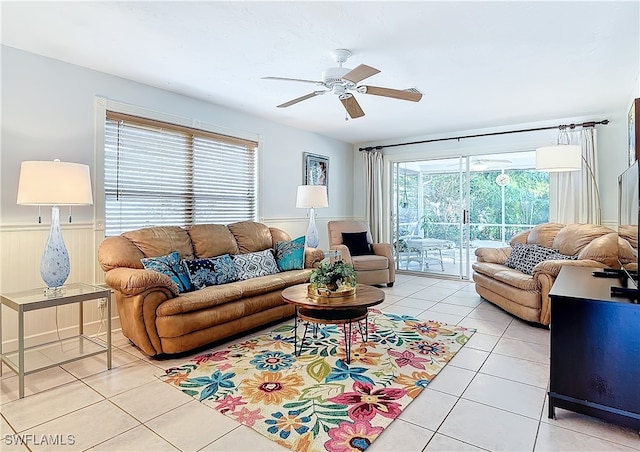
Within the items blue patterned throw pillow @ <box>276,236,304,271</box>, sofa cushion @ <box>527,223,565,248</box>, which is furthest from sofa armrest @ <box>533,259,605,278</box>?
blue patterned throw pillow @ <box>276,236,304,271</box>

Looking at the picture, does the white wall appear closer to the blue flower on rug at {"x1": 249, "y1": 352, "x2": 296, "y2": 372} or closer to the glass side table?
the glass side table

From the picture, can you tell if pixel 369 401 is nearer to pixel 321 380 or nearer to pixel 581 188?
pixel 321 380

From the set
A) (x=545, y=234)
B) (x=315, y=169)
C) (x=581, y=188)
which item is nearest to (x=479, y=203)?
(x=581, y=188)

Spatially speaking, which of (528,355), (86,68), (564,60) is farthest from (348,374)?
(86,68)

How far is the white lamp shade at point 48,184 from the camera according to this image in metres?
2.50

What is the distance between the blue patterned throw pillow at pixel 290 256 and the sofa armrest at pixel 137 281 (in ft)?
5.05

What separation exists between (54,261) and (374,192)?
17.1 feet

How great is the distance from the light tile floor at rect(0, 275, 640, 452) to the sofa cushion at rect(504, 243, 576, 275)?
1.39 meters

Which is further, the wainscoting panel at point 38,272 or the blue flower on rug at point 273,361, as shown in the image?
the wainscoting panel at point 38,272

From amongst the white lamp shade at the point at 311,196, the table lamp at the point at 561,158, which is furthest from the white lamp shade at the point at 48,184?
the table lamp at the point at 561,158

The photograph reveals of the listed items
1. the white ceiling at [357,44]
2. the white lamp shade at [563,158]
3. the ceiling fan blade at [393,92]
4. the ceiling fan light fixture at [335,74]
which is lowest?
the white lamp shade at [563,158]

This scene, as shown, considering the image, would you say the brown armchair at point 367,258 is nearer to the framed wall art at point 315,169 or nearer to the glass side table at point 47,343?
the framed wall art at point 315,169

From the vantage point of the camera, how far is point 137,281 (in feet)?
8.94

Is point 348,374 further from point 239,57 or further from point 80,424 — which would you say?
point 239,57
